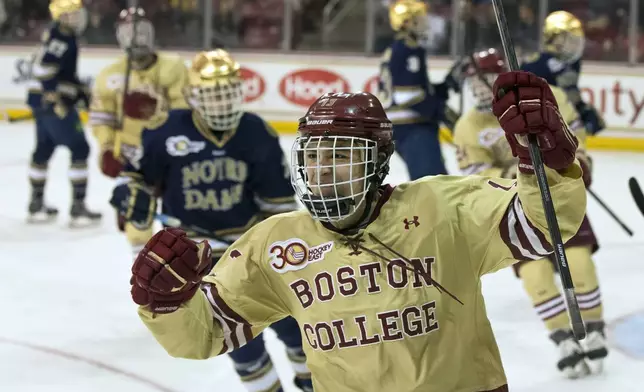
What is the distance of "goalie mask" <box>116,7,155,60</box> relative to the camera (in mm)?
5082

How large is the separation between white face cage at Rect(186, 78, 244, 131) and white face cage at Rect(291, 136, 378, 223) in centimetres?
→ 132

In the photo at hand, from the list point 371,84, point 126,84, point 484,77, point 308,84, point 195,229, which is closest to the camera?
point 195,229

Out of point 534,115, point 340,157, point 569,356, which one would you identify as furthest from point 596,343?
point 534,115

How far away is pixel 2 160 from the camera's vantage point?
810 cm

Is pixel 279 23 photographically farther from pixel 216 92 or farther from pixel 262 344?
pixel 262 344

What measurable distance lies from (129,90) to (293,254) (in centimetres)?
361

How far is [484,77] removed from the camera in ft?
12.9

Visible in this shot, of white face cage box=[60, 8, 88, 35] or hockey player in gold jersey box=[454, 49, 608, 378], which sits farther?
white face cage box=[60, 8, 88, 35]

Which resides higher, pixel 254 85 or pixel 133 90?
pixel 133 90

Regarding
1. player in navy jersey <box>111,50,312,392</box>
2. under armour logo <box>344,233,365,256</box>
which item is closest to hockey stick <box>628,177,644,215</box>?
player in navy jersey <box>111,50,312,392</box>

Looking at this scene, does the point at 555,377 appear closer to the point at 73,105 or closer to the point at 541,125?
the point at 541,125

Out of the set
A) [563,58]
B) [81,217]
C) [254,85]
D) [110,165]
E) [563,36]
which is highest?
[563,36]

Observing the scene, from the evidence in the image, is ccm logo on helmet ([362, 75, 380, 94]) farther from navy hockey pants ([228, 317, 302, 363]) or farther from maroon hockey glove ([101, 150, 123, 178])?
navy hockey pants ([228, 317, 302, 363])

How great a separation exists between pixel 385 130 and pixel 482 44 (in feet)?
22.7
